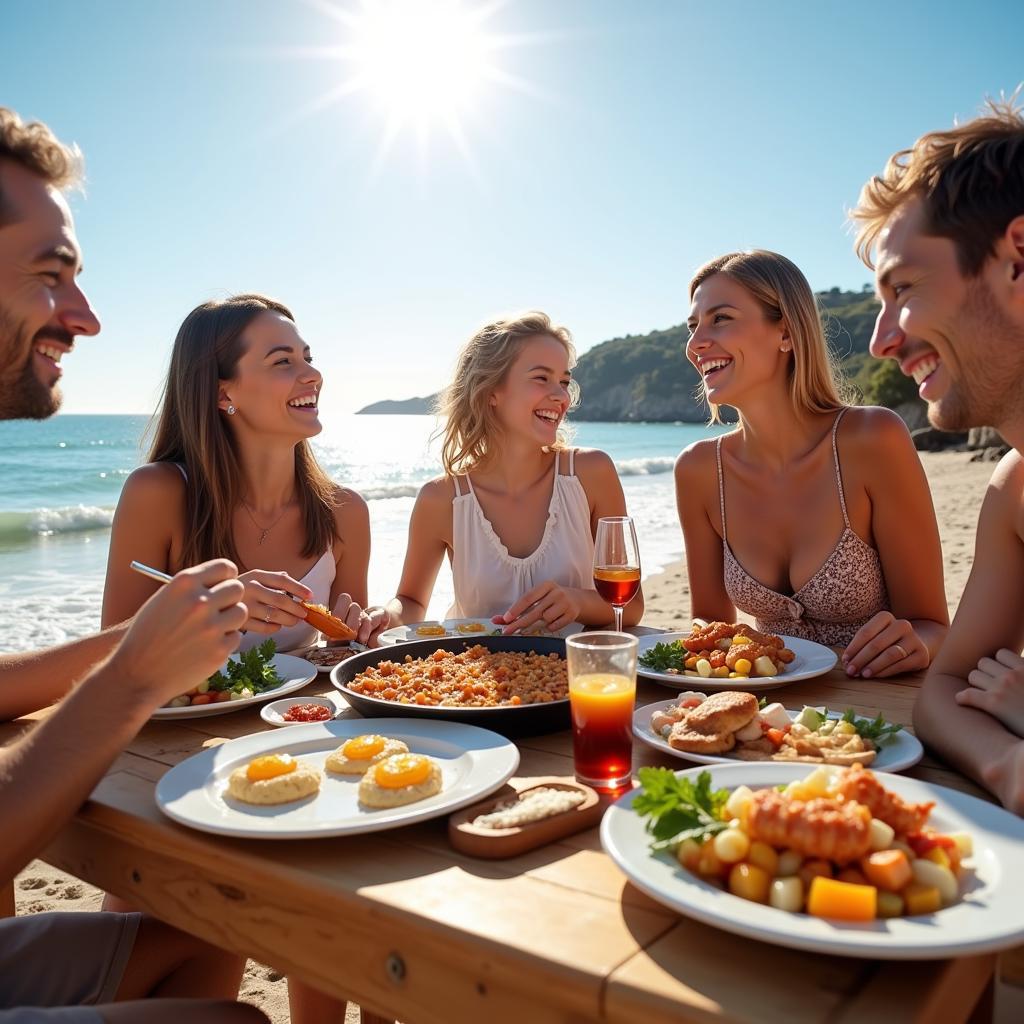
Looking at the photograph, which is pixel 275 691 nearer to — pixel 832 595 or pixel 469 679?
pixel 469 679

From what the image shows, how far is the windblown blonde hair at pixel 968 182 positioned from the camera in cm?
187

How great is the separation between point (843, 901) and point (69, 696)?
1136 mm

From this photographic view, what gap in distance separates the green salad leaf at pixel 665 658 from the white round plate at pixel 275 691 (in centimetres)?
84

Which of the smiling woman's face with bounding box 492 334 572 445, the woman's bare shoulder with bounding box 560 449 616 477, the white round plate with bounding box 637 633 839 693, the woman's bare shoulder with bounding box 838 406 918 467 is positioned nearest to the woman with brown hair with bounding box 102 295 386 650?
the smiling woman's face with bounding box 492 334 572 445

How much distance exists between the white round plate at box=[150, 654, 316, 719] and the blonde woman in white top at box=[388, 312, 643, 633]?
1.25 metres

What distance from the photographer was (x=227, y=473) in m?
3.33

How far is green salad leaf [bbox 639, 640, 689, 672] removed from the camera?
2092 mm

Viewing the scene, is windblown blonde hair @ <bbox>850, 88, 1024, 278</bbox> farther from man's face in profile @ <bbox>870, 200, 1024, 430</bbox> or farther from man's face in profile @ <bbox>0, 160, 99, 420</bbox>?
man's face in profile @ <bbox>0, 160, 99, 420</bbox>

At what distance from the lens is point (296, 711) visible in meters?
1.86

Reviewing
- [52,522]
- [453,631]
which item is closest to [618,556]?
[453,631]

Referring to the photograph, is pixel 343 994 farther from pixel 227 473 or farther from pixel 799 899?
pixel 227 473

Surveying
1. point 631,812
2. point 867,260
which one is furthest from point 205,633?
point 867,260

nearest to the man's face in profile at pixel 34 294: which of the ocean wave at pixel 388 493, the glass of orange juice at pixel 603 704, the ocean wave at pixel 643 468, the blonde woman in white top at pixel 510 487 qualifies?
the glass of orange juice at pixel 603 704

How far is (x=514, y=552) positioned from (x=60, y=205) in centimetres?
226
